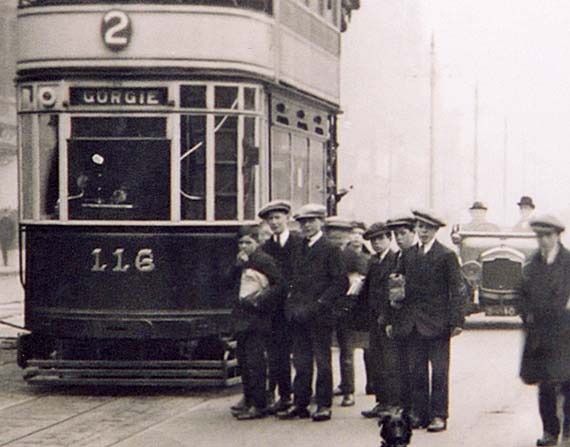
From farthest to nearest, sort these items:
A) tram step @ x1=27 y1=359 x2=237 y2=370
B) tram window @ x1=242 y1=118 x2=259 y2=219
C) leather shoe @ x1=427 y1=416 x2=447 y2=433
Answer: tram window @ x1=242 y1=118 x2=259 y2=219 → tram step @ x1=27 y1=359 x2=237 y2=370 → leather shoe @ x1=427 y1=416 x2=447 y2=433

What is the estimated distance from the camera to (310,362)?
11609mm

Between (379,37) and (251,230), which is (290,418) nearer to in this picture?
(251,230)

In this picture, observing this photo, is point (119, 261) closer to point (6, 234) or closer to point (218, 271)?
point (218, 271)

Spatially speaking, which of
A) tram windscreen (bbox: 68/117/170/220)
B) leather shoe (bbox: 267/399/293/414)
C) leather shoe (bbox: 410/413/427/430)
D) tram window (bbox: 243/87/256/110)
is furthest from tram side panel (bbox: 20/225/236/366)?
leather shoe (bbox: 410/413/427/430)

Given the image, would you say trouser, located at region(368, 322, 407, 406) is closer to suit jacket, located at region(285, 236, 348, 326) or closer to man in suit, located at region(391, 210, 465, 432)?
man in suit, located at region(391, 210, 465, 432)

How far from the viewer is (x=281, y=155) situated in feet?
47.9

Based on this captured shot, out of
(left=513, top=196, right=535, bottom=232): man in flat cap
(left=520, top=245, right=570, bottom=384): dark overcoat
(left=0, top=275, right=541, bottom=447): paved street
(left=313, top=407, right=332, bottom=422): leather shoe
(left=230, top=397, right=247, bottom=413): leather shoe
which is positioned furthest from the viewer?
(left=513, top=196, right=535, bottom=232): man in flat cap

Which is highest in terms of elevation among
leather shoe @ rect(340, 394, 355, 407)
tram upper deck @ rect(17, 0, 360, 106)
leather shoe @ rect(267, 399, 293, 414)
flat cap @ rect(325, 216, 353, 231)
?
tram upper deck @ rect(17, 0, 360, 106)

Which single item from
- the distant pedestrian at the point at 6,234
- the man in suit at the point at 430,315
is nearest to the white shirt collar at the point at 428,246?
the man in suit at the point at 430,315

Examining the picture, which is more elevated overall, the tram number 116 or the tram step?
the tram number 116

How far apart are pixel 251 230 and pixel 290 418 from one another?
1.71m

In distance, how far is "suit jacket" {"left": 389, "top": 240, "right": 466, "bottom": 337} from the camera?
35.3ft

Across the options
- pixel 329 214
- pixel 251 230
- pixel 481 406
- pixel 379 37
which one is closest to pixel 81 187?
pixel 251 230

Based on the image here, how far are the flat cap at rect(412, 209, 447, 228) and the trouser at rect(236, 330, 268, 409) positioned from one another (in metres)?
1.67
